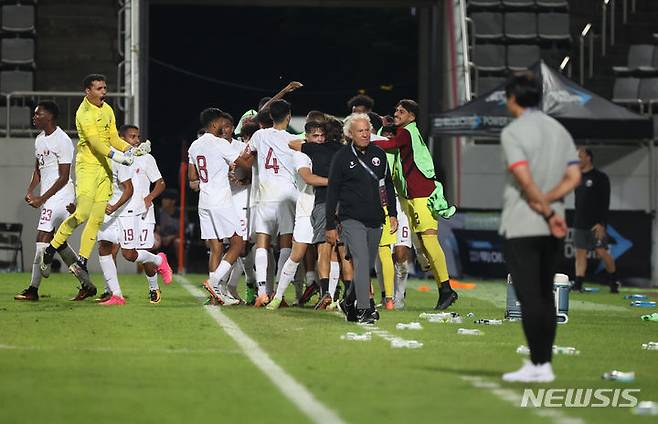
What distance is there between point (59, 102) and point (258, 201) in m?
13.4

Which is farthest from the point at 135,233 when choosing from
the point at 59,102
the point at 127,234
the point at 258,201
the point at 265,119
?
the point at 59,102

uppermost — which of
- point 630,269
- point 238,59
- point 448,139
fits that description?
point 238,59

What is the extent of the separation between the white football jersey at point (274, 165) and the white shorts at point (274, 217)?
7cm

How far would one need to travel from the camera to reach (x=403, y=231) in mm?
16766

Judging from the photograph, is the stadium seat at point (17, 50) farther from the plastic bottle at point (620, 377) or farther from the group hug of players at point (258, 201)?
the plastic bottle at point (620, 377)

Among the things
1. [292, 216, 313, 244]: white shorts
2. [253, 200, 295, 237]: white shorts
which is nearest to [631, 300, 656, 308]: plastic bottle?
[253, 200, 295, 237]: white shorts

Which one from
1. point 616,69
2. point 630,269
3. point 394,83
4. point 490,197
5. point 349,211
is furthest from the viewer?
point 394,83

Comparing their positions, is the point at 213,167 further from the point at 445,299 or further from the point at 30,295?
the point at 445,299

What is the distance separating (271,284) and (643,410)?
9034mm

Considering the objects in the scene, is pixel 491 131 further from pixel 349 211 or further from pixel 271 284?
pixel 349 211

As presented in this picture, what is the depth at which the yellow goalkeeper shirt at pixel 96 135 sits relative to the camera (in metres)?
15.8

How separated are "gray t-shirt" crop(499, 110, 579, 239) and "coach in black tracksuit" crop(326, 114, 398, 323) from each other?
387 centimetres

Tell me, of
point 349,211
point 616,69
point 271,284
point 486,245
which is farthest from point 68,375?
point 616,69

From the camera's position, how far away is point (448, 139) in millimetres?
29547
